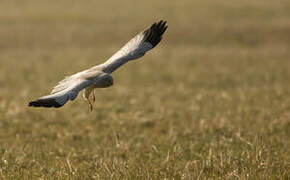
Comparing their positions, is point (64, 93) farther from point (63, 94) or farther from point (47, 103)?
point (47, 103)

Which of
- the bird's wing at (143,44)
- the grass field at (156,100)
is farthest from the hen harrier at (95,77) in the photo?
the grass field at (156,100)

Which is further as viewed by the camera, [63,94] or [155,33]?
[155,33]

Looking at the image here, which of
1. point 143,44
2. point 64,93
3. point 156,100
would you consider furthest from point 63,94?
point 156,100

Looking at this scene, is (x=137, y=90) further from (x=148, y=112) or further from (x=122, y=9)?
(x=122, y=9)

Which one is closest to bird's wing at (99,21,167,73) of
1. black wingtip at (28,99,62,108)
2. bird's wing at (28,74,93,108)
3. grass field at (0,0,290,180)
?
bird's wing at (28,74,93,108)

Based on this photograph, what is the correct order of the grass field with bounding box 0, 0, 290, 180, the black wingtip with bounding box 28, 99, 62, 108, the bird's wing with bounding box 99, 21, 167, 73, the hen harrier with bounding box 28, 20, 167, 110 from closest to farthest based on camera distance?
the black wingtip with bounding box 28, 99, 62, 108 < the hen harrier with bounding box 28, 20, 167, 110 < the bird's wing with bounding box 99, 21, 167, 73 < the grass field with bounding box 0, 0, 290, 180

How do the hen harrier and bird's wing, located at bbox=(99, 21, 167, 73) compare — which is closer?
the hen harrier

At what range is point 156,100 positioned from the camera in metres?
13.2

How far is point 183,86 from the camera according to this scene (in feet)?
52.1

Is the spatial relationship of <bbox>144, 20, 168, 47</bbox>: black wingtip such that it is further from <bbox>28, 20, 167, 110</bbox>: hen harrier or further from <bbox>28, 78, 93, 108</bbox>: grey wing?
<bbox>28, 78, 93, 108</bbox>: grey wing

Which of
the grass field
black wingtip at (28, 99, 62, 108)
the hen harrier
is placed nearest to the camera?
black wingtip at (28, 99, 62, 108)

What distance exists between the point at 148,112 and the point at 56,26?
21.9 m

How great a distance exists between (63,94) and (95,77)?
1.96ft

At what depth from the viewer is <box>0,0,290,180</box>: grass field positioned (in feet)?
21.3
